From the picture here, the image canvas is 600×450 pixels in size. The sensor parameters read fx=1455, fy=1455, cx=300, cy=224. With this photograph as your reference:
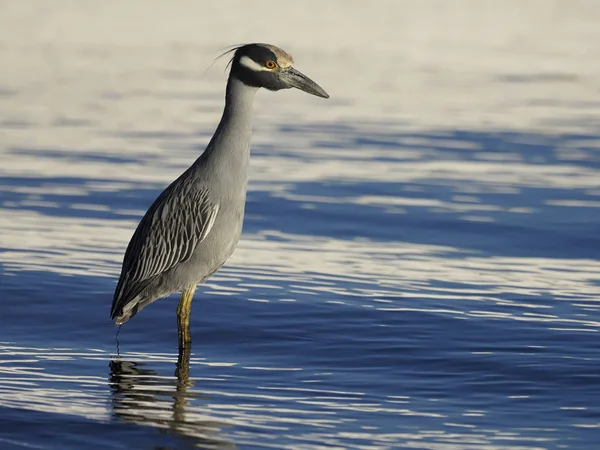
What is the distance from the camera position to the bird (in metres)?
10.5

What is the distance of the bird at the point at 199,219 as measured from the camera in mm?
10531

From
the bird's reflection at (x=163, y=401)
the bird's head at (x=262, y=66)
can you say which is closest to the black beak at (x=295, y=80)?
the bird's head at (x=262, y=66)

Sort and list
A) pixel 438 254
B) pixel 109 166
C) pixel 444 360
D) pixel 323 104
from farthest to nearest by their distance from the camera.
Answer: pixel 323 104, pixel 109 166, pixel 438 254, pixel 444 360

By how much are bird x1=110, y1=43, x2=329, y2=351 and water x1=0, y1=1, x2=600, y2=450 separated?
446 mm

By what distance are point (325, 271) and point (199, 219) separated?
8.64 ft

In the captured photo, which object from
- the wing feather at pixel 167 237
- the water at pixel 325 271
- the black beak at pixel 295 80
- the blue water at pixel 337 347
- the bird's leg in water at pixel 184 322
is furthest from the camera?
the black beak at pixel 295 80

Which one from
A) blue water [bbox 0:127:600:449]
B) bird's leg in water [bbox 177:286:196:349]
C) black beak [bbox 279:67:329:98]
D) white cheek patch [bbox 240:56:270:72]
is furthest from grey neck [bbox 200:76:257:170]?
blue water [bbox 0:127:600:449]

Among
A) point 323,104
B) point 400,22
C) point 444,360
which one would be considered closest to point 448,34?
point 400,22

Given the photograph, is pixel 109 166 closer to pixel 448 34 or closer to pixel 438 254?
pixel 438 254

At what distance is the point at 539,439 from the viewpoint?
27.6 ft

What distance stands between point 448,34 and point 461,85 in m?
10.2

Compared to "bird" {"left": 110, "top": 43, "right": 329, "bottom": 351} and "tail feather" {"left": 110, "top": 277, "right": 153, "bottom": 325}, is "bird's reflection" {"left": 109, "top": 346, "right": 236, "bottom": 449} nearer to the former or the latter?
"tail feather" {"left": 110, "top": 277, "right": 153, "bottom": 325}

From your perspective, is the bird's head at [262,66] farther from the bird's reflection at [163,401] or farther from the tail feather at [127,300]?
the bird's reflection at [163,401]

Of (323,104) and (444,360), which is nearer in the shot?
(444,360)
